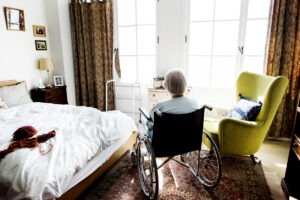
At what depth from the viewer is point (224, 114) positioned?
274 centimetres

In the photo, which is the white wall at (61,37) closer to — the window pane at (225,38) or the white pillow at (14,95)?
the white pillow at (14,95)

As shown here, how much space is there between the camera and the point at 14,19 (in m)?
3.20

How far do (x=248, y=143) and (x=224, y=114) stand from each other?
22.7 inches

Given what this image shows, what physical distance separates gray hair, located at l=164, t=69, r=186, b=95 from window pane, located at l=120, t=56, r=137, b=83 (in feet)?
6.99

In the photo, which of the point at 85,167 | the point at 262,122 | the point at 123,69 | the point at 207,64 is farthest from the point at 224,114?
the point at 123,69

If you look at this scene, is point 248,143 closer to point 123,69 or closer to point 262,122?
point 262,122

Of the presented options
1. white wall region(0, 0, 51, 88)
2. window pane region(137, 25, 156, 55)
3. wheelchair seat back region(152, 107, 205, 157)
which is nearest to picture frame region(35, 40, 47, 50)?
white wall region(0, 0, 51, 88)

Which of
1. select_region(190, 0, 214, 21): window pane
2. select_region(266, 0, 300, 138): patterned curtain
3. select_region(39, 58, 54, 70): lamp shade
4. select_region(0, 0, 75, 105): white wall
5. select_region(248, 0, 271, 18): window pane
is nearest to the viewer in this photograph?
select_region(266, 0, 300, 138): patterned curtain

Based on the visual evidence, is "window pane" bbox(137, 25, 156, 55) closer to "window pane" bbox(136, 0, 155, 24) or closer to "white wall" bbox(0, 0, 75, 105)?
"window pane" bbox(136, 0, 155, 24)

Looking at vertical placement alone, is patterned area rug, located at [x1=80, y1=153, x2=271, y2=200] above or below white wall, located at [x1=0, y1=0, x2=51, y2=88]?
below

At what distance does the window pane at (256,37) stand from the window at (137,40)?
4.97 feet

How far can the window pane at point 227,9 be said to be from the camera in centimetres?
317

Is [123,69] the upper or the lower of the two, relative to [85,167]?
upper

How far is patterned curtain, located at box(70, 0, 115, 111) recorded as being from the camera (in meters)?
3.69
